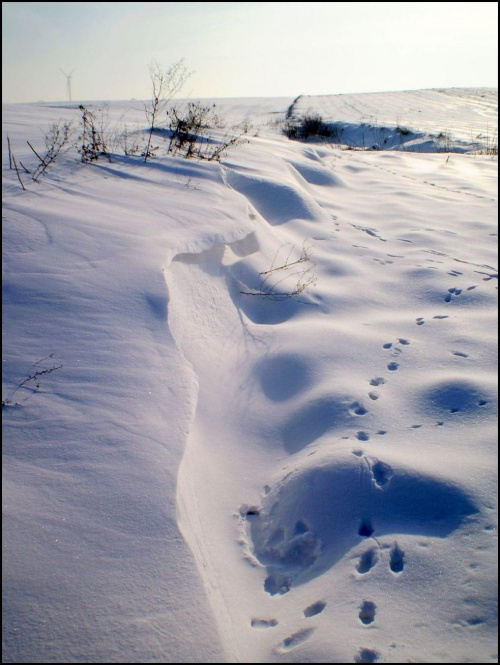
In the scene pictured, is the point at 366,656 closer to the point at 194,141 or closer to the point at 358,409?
the point at 358,409

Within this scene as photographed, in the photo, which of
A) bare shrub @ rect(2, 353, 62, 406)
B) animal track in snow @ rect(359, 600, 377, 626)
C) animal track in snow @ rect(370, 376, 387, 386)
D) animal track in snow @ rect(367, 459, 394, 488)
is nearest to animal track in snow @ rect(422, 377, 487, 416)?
animal track in snow @ rect(370, 376, 387, 386)

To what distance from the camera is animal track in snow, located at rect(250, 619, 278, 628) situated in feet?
4.35

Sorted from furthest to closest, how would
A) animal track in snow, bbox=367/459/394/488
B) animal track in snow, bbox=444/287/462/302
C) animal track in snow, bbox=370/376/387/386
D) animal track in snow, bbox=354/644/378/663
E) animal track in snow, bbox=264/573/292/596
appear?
animal track in snow, bbox=444/287/462/302 → animal track in snow, bbox=370/376/387/386 → animal track in snow, bbox=367/459/394/488 → animal track in snow, bbox=264/573/292/596 → animal track in snow, bbox=354/644/378/663

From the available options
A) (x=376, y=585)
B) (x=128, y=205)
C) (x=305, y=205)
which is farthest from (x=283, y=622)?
(x=305, y=205)

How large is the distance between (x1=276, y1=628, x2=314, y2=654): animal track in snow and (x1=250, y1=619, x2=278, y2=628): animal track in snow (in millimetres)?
75

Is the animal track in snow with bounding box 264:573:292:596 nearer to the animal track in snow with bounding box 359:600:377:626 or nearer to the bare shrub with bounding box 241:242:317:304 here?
the animal track in snow with bounding box 359:600:377:626

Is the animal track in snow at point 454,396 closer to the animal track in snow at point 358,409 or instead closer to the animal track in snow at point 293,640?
the animal track in snow at point 358,409

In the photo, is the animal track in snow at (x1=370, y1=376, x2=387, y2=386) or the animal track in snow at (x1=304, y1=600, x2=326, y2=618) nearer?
the animal track in snow at (x1=304, y1=600, x2=326, y2=618)

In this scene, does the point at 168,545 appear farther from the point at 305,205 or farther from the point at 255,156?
the point at 255,156

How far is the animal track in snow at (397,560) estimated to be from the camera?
4.49 ft

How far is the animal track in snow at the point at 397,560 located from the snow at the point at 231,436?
0.01 metres

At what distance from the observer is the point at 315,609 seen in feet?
4.36

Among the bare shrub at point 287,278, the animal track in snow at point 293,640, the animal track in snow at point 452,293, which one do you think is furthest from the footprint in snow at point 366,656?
the animal track in snow at point 452,293

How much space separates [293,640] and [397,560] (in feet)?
1.24
